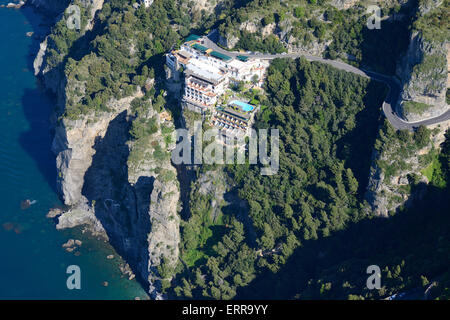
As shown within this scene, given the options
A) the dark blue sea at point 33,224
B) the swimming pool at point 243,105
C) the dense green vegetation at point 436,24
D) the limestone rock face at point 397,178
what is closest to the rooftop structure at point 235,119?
the swimming pool at point 243,105

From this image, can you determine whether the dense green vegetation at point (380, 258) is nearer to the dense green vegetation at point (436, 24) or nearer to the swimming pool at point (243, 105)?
the dense green vegetation at point (436, 24)

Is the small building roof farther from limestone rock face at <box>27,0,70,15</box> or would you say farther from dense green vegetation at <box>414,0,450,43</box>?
limestone rock face at <box>27,0,70,15</box>

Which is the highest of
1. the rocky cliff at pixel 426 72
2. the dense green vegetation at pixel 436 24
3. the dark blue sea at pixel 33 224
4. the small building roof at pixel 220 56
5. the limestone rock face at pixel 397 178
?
the dense green vegetation at pixel 436 24

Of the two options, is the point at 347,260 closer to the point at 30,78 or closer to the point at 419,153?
the point at 419,153

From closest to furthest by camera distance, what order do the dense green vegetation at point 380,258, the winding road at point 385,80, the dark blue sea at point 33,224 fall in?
1. the dense green vegetation at point 380,258
2. the winding road at point 385,80
3. the dark blue sea at point 33,224

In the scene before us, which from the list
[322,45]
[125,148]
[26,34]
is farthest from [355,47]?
[26,34]

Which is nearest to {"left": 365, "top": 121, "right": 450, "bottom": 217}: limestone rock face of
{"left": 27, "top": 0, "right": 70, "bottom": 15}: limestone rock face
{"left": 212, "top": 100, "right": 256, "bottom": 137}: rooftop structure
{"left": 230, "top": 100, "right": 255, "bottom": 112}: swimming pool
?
{"left": 212, "top": 100, "right": 256, "bottom": 137}: rooftop structure
